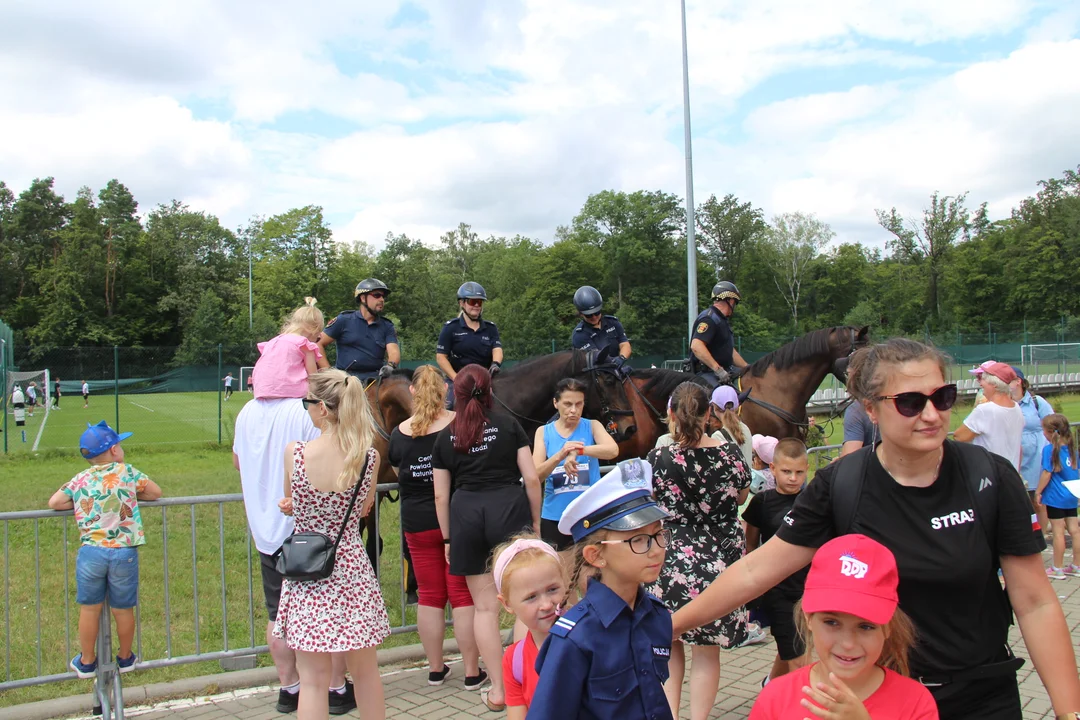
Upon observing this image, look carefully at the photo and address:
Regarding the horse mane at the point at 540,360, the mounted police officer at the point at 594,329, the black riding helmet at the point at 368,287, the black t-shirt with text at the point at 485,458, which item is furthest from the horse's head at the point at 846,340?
the black t-shirt with text at the point at 485,458

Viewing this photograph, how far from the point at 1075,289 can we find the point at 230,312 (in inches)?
2784

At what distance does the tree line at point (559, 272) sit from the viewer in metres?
60.0

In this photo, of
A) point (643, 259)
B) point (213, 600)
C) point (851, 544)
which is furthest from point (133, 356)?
point (643, 259)

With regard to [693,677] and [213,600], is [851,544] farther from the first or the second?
[213,600]

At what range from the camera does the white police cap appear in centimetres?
233

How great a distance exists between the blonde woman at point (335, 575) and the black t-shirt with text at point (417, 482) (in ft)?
3.49

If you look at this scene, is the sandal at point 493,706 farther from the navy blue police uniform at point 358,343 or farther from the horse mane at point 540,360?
the navy blue police uniform at point 358,343

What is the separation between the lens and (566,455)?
218 inches

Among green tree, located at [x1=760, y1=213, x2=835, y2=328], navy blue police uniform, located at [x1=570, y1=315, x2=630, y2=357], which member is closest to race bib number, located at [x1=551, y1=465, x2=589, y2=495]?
navy blue police uniform, located at [x1=570, y1=315, x2=630, y2=357]

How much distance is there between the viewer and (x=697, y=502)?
4098 mm

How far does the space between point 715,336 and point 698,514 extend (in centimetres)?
520

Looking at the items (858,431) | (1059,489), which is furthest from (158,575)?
(1059,489)

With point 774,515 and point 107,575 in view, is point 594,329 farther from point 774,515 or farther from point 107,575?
point 107,575

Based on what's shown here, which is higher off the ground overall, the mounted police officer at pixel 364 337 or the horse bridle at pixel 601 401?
the mounted police officer at pixel 364 337
